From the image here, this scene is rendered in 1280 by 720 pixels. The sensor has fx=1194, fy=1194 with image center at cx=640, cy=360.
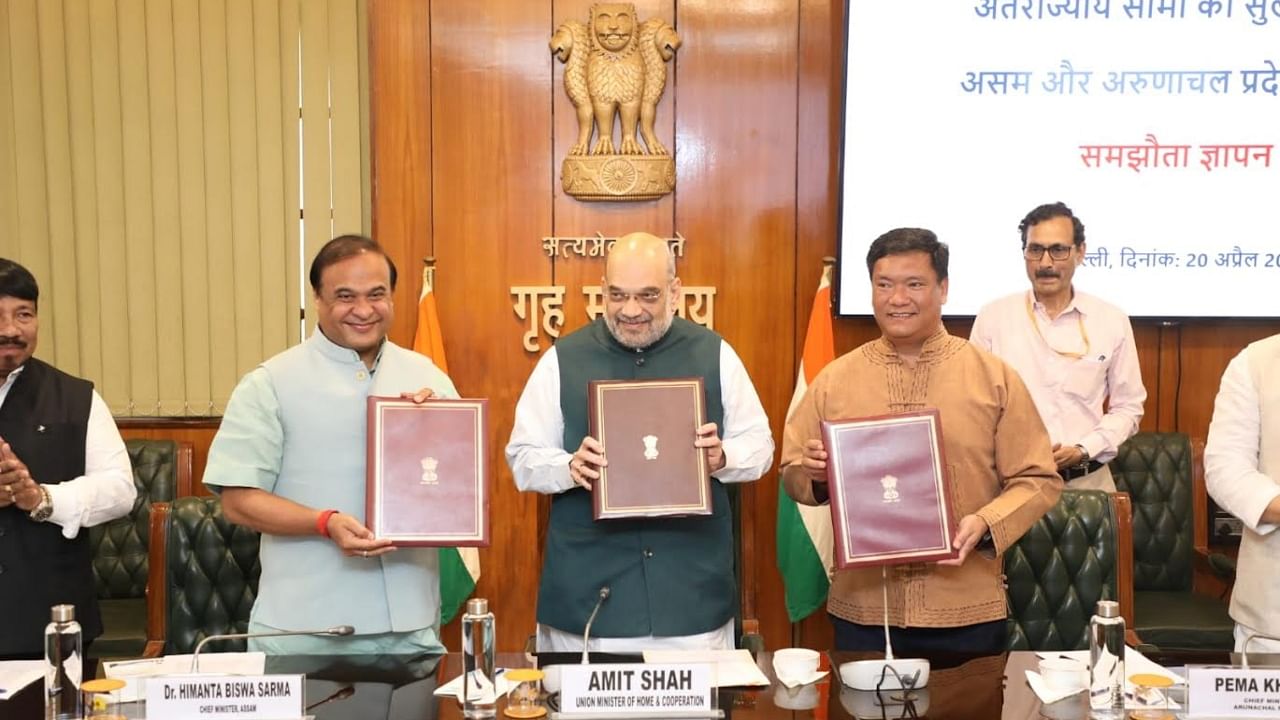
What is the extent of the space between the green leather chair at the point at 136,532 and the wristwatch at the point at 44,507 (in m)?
1.44

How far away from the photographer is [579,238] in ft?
15.1

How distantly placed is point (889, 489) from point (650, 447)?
1.78 ft

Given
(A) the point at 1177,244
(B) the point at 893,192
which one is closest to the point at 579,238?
(B) the point at 893,192

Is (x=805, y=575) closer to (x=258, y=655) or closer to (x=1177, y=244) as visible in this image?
(x=1177, y=244)

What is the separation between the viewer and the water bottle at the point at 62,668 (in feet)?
6.71

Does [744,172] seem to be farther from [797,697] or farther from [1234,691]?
[1234,691]

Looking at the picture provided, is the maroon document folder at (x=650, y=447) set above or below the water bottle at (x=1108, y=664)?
above

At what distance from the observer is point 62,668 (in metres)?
2.05

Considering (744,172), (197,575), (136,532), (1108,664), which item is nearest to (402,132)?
(744,172)

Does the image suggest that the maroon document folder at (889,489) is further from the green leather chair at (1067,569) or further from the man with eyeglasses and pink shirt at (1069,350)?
the man with eyeglasses and pink shirt at (1069,350)

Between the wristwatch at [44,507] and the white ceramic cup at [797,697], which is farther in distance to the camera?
the wristwatch at [44,507]

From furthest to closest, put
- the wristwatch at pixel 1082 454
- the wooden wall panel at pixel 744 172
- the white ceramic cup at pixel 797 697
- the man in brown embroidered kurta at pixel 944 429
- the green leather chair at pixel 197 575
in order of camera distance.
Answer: the wooden wall panel at pixel 744 172 → the wristwatch at pixel 1082 454 → the green leather chair at pixel 197 575 → the man in brown embroidered kurta at pixel 944 429 → the white ceramic cup at pixel 797 697

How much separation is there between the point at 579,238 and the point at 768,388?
944 millimetres

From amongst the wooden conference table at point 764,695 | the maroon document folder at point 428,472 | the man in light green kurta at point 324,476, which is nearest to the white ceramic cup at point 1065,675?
the wooden conference table at point 764,695
